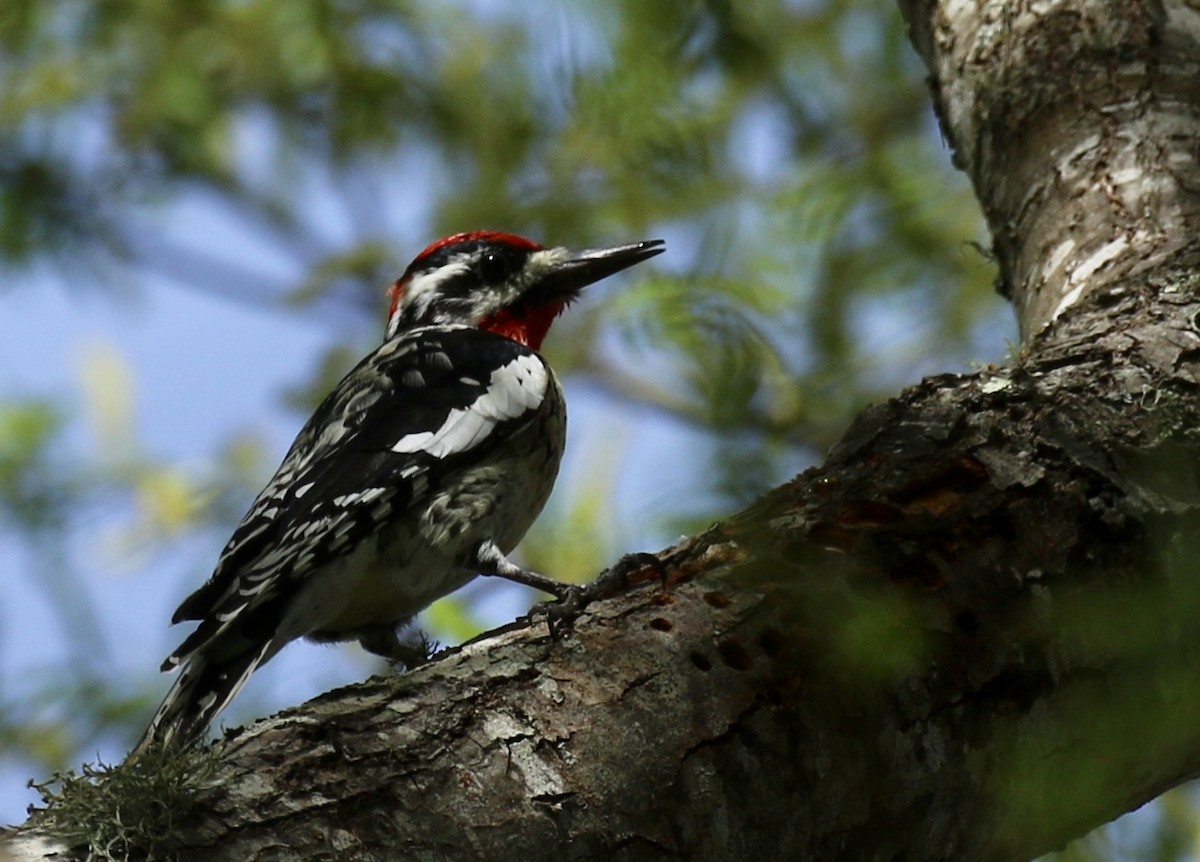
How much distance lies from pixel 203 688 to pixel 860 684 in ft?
4.30

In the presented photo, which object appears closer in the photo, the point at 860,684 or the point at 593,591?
the point at 860,684

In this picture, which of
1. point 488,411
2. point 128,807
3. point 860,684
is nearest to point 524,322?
point 488,411

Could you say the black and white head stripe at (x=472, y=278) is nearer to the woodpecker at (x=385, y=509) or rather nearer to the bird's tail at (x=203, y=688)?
the woodpecker at (x=385, y=509)

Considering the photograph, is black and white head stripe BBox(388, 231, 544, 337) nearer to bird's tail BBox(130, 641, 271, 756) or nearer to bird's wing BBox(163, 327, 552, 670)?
bird's wing BBox(163, 327, 552, 670)

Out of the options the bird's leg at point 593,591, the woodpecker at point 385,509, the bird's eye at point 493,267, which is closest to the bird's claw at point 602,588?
the bird's leg at point 593,591

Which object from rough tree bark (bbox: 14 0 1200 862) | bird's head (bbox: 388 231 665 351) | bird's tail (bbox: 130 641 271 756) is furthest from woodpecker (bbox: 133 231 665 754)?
rough tree bark (bbox: 14 0 1200 862)

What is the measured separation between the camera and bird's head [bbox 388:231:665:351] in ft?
13.6

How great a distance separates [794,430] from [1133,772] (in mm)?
1130

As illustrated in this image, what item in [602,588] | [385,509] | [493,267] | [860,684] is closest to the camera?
[860,684]

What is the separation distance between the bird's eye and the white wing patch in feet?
2.23

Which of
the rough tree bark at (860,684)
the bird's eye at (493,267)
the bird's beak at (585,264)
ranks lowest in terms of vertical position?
the rough tree bark at (860,684)

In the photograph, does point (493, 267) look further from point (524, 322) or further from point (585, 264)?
point (585, 264)

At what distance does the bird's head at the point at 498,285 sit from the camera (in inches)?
163

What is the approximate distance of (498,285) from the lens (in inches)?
166
